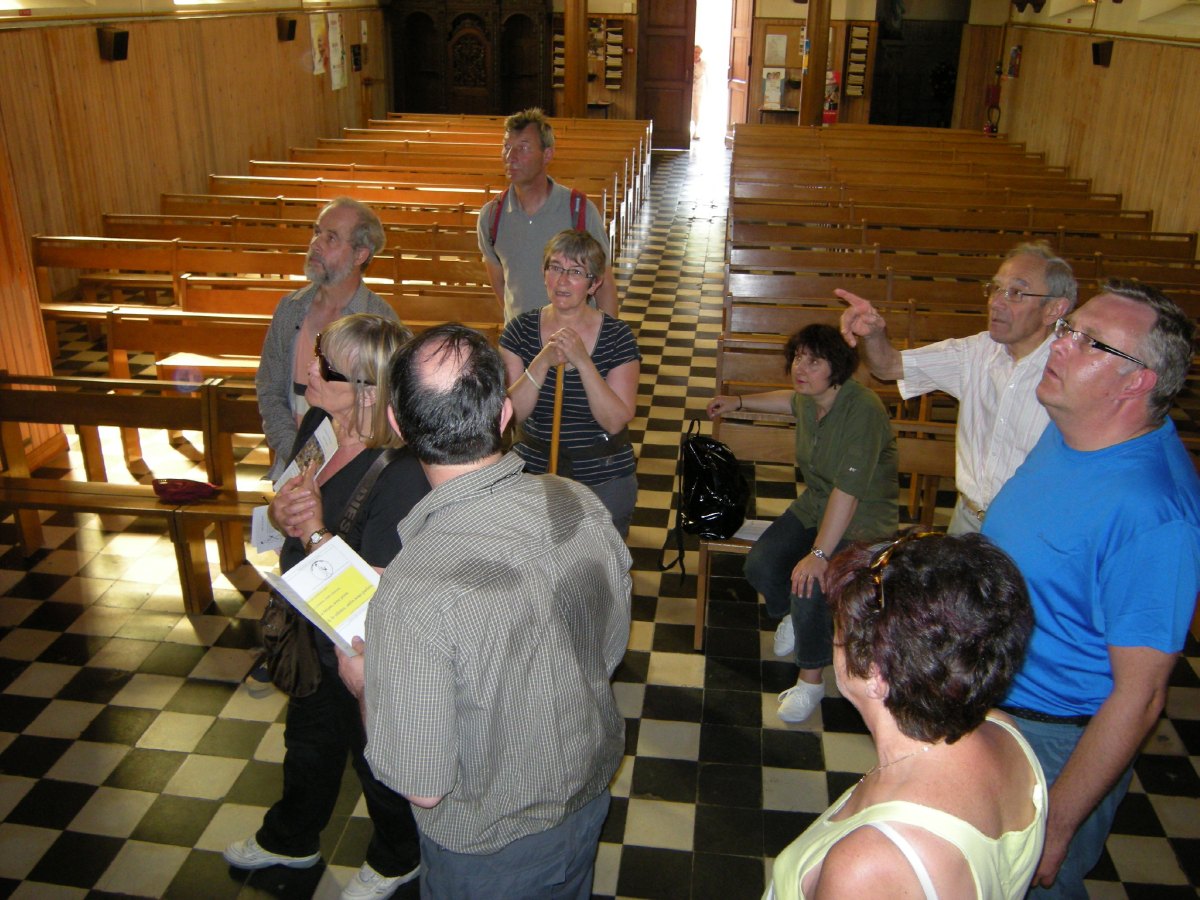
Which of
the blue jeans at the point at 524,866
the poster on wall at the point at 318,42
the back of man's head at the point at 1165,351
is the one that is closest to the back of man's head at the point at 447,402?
the blue jeans at the point at 524,866

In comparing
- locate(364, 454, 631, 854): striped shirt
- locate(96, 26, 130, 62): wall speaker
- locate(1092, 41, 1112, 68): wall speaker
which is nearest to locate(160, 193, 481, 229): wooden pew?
locate(96, 26, 130, 62): wall speaker

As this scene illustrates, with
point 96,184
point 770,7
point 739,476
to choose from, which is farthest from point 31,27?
point 770,7

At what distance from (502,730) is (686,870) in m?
1.48

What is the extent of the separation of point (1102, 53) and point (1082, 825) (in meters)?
10.8

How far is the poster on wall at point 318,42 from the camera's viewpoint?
44.2 feet

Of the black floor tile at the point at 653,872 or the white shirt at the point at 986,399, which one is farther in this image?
the black floor tile at the point at 653,872

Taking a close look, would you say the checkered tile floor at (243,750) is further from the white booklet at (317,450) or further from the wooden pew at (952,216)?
the wooden pew at (952,216)

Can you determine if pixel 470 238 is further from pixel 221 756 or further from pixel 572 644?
pixel 572 644

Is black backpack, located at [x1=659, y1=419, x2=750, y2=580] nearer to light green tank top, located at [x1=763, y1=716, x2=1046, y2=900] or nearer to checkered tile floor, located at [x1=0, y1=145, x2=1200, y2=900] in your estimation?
checkered tile floor, located at [x1=0, y1=145, x2=1200, y2=900]

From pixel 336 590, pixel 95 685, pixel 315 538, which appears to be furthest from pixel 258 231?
pixel 336 590

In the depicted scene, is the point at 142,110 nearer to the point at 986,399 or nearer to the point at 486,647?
the point at 986,399

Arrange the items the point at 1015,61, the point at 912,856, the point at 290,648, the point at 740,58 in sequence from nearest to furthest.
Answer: the point at 912,856, the point at 290,648, the point at 1015,61, the point at 740,58

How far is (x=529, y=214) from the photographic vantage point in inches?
174

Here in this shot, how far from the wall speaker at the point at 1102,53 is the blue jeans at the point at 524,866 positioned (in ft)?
36.9
